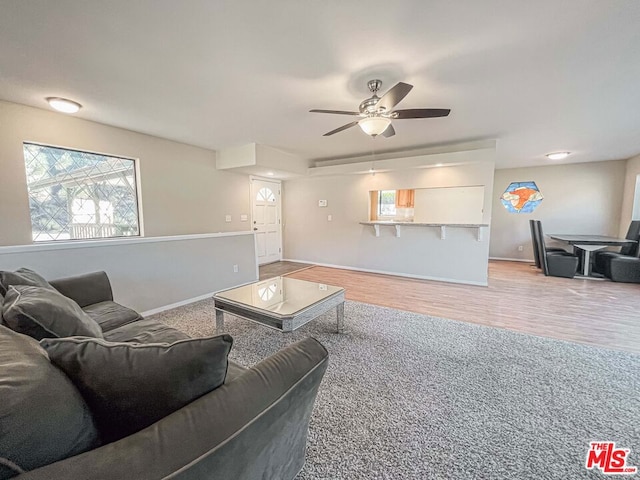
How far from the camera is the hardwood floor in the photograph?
2873mm

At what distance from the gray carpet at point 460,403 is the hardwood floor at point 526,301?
420mm

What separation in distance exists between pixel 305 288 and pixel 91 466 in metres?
2.33

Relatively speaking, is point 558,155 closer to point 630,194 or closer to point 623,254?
point 630,194

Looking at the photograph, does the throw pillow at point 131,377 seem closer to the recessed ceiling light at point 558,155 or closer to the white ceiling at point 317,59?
the white ceiling at point 317,59

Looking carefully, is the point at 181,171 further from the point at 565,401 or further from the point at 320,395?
the point at 565,401

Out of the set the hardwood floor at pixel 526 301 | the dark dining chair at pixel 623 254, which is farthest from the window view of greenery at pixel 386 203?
the dark dining chair at pixel 623 254

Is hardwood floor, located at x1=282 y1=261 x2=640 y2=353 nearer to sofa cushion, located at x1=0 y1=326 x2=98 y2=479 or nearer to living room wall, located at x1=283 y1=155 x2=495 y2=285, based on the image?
living room wall, located at x1=283 y1=155 x2=495 y2=285

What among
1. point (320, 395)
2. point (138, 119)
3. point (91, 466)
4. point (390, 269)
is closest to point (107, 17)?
point (138, 119)

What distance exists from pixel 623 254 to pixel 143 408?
7.59 m

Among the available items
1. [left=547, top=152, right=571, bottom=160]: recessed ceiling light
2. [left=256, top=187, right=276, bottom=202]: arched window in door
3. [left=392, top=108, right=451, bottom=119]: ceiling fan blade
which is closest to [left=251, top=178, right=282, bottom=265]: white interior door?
[left=256, top=187, right=276, bottom=202]: arched window in door

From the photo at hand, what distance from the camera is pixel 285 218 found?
272 inches

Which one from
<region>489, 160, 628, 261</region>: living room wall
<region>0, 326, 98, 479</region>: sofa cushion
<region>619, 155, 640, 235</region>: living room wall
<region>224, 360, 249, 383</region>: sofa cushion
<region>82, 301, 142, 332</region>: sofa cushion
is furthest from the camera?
<region>489, 160, 628, 261</region>: living room wall

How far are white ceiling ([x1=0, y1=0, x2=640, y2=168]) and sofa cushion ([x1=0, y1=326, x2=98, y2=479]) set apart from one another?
76.9 inches

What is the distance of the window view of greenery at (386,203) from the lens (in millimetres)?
6016
